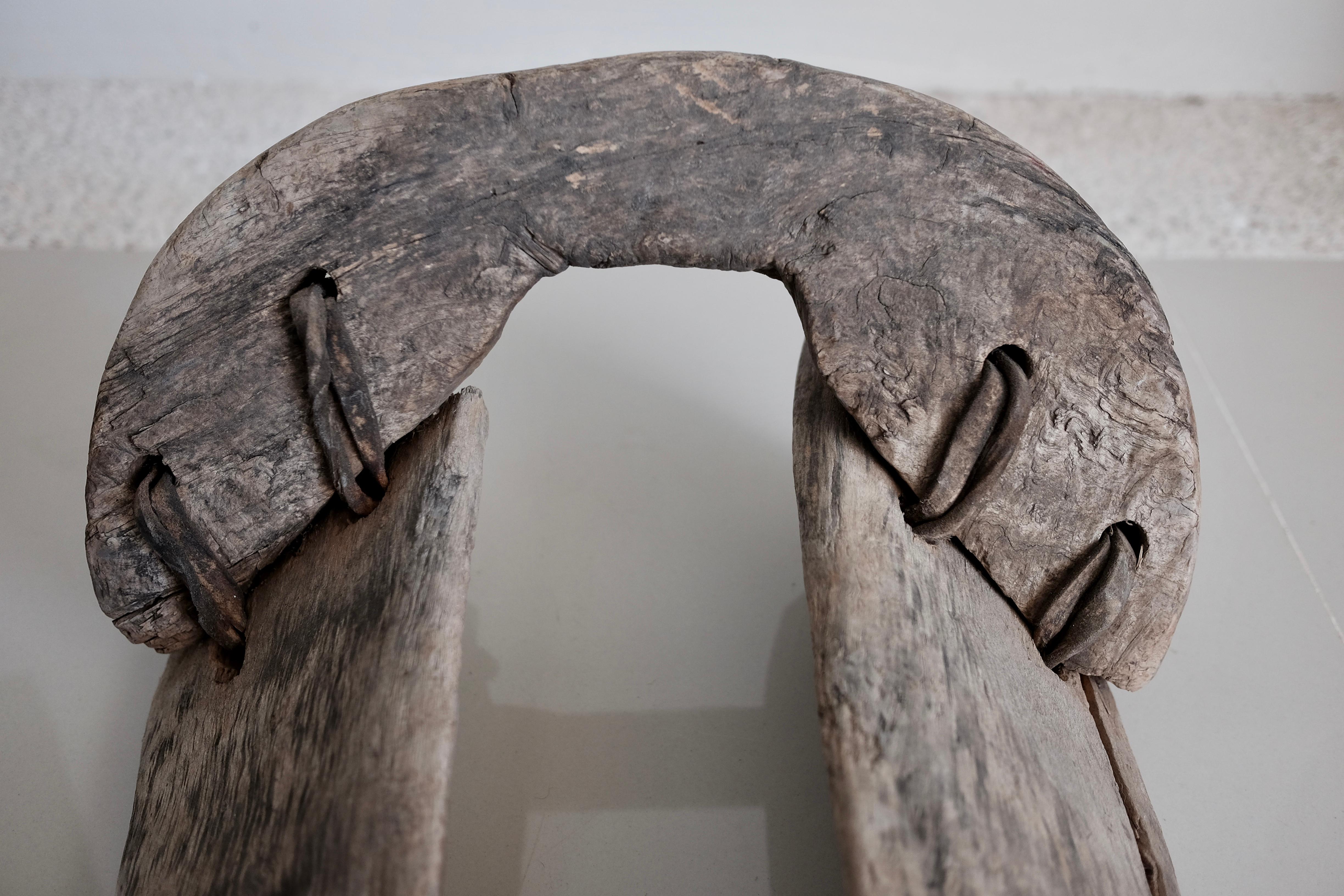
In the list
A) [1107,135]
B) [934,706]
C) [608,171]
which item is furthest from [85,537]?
[1107,135]

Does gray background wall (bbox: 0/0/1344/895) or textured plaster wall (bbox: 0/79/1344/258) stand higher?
textured plaster wall (bbox: 0/79/1344/258)

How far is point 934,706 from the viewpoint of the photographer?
84 cm

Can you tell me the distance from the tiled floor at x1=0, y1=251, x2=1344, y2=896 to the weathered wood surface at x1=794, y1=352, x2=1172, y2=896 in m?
0.41

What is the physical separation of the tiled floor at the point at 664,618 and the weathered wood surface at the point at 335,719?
35cm

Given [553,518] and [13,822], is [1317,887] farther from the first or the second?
[13,822]

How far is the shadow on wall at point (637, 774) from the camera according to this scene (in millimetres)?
1210

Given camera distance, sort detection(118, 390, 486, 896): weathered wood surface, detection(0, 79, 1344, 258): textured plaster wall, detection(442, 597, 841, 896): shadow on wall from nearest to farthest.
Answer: detection(118, 390, 486, 896): weathered wood surface < detection(442, 597, 841, 896): shadow on wall < detection(0, 79, 1344, 258): textured plaster wall

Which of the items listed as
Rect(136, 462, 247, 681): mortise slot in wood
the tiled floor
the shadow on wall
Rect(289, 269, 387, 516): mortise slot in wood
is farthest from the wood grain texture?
Rect(136, 462, 247, 681): mortise slot in wood

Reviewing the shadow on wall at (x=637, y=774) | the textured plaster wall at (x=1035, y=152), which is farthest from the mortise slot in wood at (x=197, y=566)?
the textured plaster wall at (x=1035, y=152)

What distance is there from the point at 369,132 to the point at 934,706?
0.78 m

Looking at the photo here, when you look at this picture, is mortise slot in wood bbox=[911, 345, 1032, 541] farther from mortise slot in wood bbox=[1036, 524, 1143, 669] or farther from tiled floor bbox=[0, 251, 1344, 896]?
tiled floor bbox=[0, 251, 1344, 896]

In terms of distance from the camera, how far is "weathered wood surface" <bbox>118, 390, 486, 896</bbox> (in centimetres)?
76

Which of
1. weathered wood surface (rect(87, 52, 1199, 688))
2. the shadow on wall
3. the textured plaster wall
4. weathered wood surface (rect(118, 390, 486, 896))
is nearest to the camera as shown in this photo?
weathered wood surface (rect(118, 390, 486, 896))

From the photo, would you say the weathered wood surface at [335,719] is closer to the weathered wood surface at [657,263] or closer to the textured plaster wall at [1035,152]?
the weathered wood surface at [657,263]
